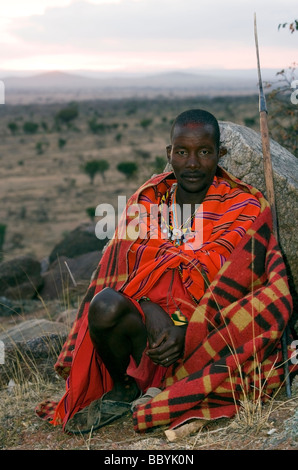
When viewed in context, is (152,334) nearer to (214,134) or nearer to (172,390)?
(172,390)

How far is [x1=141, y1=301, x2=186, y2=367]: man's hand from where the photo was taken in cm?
299

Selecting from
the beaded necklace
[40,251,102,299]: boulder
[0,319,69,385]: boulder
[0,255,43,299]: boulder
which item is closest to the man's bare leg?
the beaded necklace

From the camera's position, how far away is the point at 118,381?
330 centimetres

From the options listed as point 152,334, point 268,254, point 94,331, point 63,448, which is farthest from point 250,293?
point 63,448

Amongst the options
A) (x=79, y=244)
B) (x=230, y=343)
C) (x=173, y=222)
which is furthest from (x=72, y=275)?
(x=230, y=343)

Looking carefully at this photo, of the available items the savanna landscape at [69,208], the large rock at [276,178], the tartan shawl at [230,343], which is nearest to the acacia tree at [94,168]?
the savanna landscape at [69,208]

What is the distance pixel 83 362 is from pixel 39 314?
3.60 metres

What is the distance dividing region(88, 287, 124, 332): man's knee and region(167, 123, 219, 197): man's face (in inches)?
31.8

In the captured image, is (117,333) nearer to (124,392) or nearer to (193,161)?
(124,392)

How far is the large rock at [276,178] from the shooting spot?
12.3ft

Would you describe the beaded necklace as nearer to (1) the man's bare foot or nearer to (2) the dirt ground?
(1) the man's bare foot

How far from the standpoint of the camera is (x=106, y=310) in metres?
2.96

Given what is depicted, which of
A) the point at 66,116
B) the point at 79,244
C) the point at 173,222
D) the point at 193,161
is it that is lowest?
the point at 79,244

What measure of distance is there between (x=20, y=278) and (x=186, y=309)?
5.02 m
